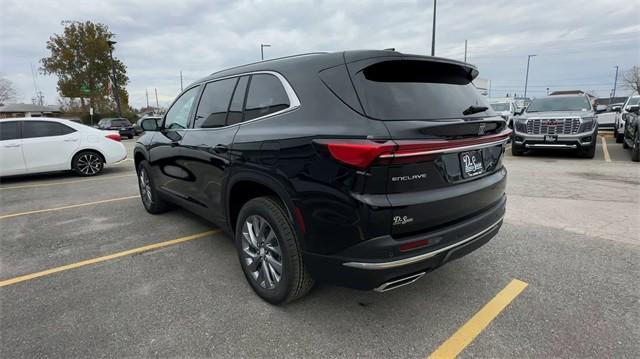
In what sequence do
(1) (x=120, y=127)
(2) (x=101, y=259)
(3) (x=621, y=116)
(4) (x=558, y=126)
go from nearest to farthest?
(2) (x=101, y=259), (4) (x=558, y=126), (3) (x=621, y=116), (1) (x=120, y=127)

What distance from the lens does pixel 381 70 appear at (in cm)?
236

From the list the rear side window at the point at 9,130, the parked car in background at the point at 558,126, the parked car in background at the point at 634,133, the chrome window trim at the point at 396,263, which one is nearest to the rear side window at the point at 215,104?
the chrome window trim at the point at 396,263

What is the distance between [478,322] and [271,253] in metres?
1.53

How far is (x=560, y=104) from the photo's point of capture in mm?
10578

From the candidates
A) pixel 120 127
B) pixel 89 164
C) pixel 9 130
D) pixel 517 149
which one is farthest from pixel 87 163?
pixel 120 127

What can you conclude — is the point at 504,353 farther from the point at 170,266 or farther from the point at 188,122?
the point at 188,122

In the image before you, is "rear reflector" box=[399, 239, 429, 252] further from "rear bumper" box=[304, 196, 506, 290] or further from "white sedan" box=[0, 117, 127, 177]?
"white sedan" box=[0, 117, 127, 177]

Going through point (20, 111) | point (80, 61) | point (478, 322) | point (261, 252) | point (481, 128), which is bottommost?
point (478, 322)

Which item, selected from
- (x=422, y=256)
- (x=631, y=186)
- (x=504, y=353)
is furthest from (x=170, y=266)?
(x=631, y=186)

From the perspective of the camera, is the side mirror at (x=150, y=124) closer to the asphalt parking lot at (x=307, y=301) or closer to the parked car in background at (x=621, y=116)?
the asphalt parking lot at (x=307, y=301)

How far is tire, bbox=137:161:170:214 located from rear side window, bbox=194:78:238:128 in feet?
5.71

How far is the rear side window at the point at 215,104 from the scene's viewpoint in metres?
3.28

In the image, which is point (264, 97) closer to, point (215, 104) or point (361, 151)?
point (215, 104)

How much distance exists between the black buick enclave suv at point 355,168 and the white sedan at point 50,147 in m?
7.27
